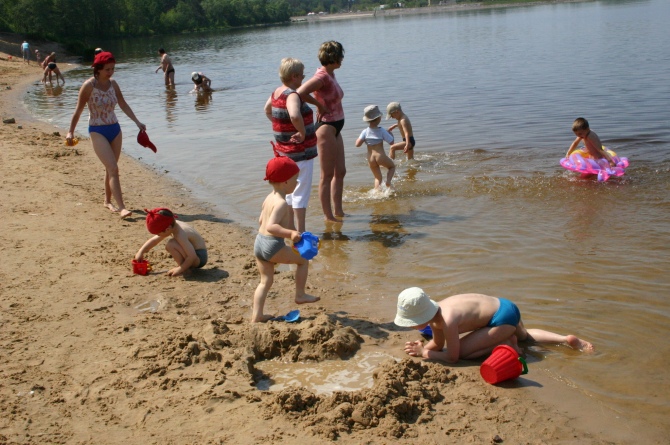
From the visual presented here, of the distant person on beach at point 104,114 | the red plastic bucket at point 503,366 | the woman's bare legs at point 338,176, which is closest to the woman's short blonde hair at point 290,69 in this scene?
the woman's bare legs at point 338,176

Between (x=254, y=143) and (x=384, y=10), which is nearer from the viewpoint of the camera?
(x=254, y=143)

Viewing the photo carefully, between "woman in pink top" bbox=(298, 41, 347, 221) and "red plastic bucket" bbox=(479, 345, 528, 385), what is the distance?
348 cm

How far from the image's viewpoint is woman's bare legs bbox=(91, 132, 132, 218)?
7.65 meters

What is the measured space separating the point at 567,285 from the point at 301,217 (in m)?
2.61

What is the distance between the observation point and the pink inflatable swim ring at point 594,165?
30.7 feet

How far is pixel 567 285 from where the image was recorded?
578 cm

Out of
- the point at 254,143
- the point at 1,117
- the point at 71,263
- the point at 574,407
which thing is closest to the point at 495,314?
the point at 574,407

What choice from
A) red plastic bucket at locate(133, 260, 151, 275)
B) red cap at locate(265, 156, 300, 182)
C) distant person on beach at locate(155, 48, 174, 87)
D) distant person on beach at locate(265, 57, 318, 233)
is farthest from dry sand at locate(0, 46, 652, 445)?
distant person on beach at locate(155, 48, 174, 87)

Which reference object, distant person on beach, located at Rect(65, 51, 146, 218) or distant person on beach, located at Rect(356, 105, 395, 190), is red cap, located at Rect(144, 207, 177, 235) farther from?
distant person on beach, located at Rect(356, 105, 395, 190)

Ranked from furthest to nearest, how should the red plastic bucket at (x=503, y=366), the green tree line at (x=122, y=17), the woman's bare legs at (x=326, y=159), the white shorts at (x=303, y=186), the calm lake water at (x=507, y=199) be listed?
the green tree line at (x=122, y=17)
the woman's bare legs at (x=326, y=159)
the white shorts at (x=303, y=186)
the calm lake water at (x=507, y=199)
the red plastic bucket at (x=503, y=366)

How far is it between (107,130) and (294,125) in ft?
8.91

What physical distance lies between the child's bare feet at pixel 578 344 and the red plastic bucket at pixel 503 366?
66cm

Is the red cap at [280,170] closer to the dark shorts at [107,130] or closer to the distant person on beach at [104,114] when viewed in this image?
the distant person on beach at [104,114]

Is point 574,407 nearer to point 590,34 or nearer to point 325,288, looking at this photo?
point 325,288
